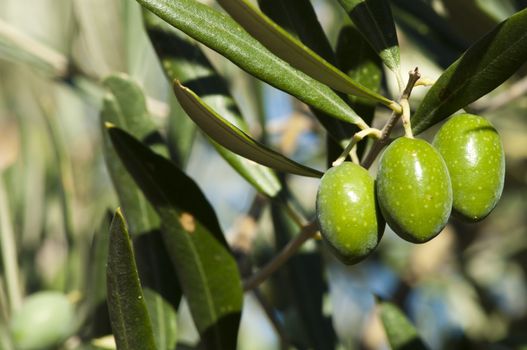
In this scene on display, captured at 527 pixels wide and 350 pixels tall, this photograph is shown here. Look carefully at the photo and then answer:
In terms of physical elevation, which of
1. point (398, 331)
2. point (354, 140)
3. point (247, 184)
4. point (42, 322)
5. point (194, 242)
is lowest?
point (247, 184)

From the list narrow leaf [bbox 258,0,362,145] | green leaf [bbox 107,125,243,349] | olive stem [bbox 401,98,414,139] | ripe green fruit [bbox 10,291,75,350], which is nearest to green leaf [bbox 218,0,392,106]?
olive stem [bbox 401,98,414,139]

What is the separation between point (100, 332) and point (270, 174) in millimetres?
467

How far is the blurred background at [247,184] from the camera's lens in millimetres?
1840

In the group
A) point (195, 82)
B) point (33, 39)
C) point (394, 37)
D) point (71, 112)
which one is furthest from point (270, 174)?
point (71, 112)

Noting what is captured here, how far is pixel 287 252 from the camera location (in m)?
1.37

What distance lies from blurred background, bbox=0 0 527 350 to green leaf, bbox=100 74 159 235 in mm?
278

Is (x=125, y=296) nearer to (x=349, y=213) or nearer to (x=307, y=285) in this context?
(x=349, y=213)

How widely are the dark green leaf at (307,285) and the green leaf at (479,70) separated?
630 millimetres

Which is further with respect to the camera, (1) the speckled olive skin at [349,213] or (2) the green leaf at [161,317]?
→ (2) the green leaf at [161,317]

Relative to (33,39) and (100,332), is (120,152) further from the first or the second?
(33,39)

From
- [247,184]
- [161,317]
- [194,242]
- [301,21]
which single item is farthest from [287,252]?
[247,184]

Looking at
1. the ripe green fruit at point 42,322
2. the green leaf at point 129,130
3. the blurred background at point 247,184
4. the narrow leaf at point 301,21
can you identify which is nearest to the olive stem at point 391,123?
the narrow leaf at point 301,21

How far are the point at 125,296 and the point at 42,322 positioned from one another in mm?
614

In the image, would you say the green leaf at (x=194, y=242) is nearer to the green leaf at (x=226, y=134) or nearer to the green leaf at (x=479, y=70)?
the green leaf at (x=226, y=134)
